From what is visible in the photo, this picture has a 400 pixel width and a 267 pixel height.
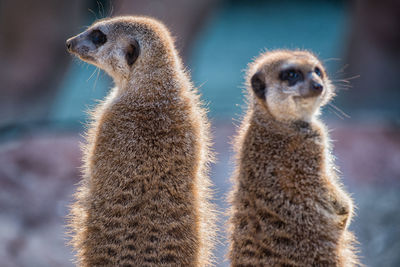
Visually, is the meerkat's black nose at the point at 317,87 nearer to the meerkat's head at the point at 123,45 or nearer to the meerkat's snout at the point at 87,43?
the meerkat's head at the point at 123,45

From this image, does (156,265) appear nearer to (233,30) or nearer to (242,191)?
(242,191)

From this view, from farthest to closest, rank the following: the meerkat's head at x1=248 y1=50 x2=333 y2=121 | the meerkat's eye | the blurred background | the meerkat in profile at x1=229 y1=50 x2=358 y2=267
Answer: the blurred background
the meerkat's eye
the meerkat's head at x1=248 y1=50 x2=333 y2=121
the meerkat in profile at x1=229 y1=50 x2=358 y2=267

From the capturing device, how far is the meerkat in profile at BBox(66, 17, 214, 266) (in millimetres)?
1834

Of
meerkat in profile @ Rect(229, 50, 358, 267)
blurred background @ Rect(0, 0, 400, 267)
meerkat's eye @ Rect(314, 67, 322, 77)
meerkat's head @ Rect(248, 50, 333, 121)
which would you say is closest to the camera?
meerkat in profile @ Rect(229, 50, 358, 267)

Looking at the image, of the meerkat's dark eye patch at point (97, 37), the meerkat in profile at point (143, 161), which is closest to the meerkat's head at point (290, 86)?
the meerkat in profile at point (143, 161)

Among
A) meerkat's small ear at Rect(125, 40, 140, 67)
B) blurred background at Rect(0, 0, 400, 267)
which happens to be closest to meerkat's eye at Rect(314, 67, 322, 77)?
blurred background at Rect(0, 0, 400, 267)

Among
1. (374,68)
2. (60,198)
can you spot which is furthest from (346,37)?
(60,198)

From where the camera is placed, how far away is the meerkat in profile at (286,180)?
1.83m

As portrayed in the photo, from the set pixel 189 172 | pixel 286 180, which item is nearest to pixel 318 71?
pixel 286 180

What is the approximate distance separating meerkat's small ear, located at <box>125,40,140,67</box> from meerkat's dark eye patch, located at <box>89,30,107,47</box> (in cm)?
Answer: 11

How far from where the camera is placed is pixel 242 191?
74.8 inches

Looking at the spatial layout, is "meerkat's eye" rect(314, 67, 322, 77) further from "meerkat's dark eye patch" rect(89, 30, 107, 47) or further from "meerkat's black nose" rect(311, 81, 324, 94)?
"meerkat's dark eye patch" rect(89, 30, 107, 47)

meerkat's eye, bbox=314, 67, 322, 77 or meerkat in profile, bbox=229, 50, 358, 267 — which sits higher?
meerkat's eye, bbox=314, 67, 322, 77

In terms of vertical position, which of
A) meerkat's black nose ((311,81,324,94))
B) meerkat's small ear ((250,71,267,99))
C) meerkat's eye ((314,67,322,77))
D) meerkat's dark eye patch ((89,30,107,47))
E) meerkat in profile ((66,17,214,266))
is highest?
meerkat's eye ((314,67,322,77))
